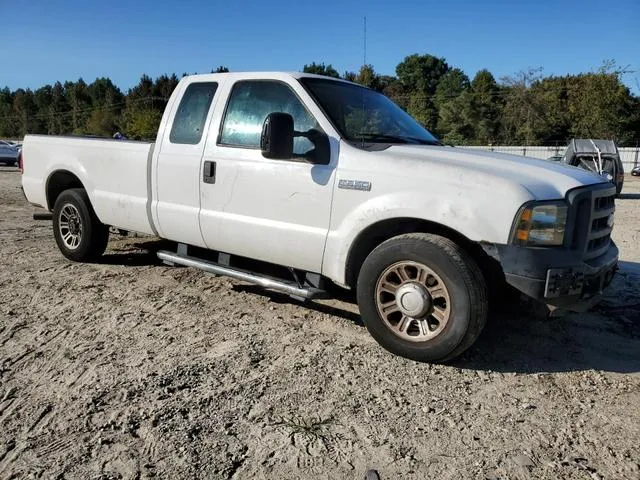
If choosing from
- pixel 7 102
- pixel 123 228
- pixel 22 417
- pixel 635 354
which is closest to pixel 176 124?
pixel 123 228

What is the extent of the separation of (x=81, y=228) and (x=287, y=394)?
3874 millimetres

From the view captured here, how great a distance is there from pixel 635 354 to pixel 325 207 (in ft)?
8.45

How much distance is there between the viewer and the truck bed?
17.2ft

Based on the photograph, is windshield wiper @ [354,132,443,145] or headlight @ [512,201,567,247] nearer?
headlight @ [512,201,567,247]

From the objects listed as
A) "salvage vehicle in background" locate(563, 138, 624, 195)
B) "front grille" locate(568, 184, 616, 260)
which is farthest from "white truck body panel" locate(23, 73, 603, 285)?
"salvage vehicle in background" locate(563, 138, 624, 195)

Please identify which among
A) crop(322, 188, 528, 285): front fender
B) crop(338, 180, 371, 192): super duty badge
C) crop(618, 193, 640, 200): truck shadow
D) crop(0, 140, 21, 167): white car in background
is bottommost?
crop(0, 140, 21, 167): white car in background

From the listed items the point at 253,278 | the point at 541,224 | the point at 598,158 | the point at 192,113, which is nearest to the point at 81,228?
the point at 192,113

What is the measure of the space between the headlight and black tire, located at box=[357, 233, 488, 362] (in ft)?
1.23

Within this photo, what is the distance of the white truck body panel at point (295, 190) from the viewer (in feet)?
11.3

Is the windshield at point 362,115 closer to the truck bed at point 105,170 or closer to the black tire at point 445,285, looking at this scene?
the black tire at point 445,285

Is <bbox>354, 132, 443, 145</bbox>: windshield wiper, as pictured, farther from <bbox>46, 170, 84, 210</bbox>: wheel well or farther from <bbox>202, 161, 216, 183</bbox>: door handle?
<bbox>46, 170, 84, 210</bbox>: wheel well

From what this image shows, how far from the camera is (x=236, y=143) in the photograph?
179 inches

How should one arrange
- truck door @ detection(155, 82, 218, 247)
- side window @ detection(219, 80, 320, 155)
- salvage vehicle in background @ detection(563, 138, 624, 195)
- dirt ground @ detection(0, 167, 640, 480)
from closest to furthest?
dirt ground @ detection(0, 167, 640, 480) < side window @ detection(219, 80, 320, 155) < truck door @ detection(155, 82, 218, 247) < salvage vehicle in background @ detection(563, 138, 624, 195)

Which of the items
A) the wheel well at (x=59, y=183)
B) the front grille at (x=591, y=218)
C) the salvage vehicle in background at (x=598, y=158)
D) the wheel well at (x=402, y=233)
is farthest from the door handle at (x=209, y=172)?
the salvage vehicle in background at (x=598, y=158)
